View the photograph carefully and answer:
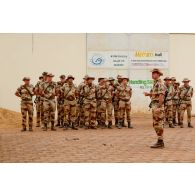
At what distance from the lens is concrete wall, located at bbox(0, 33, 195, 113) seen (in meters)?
21.4

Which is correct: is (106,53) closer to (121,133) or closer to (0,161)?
(121,133)

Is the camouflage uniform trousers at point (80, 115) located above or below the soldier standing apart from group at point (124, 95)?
below

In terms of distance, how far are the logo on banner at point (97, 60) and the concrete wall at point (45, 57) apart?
1.40ft

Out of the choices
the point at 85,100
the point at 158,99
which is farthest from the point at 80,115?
the point at 158,99

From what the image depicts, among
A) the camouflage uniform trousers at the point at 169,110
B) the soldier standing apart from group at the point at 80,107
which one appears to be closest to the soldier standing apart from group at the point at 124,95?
the soldier standing apart from group at the point at 80,107

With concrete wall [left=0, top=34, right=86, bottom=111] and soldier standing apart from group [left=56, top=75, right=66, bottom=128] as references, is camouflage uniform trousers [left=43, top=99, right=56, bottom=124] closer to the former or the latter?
soldier standing apart from group [left=56, top=75, right=66, bottom=128]

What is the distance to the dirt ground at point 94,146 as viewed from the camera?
9391mm

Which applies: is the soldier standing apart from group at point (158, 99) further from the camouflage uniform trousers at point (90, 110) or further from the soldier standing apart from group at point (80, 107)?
the soldier standing apart from group at point (80, 107)

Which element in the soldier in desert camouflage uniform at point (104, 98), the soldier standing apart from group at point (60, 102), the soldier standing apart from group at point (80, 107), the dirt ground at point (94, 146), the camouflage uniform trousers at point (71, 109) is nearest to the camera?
the dirt ground at point (94, 146)

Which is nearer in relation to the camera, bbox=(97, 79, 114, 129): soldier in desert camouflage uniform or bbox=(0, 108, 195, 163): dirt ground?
bbox=(0, 108, 195, 163): dirt ground

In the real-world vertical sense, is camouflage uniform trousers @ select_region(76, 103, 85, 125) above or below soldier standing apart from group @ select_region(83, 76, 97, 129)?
below

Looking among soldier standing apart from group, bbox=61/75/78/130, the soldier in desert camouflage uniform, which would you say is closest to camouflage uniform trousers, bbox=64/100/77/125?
soldier standing apart from group, bbox=61/75/78/130

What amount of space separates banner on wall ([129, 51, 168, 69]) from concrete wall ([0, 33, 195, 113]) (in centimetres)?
57

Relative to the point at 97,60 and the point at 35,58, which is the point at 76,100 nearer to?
the point at 35,58
